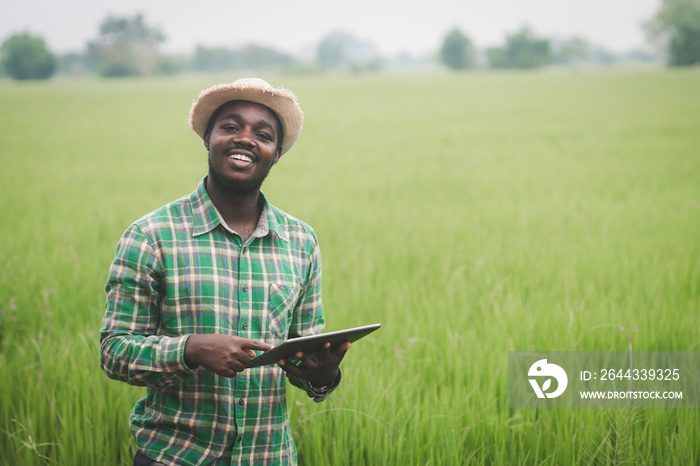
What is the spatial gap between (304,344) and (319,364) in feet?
0.57

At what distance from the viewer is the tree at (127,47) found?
68688 mm

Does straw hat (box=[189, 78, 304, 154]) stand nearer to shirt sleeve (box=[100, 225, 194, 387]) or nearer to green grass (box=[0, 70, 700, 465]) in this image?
shirt sleeve (box=[100, 225, 194, 387])

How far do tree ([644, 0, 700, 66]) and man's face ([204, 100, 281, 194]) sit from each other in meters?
62.9

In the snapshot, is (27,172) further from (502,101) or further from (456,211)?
(502,101)

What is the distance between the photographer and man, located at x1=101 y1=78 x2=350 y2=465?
51.8 inches

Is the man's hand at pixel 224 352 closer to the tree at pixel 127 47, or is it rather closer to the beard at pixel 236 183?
the beard at pixel 236 183

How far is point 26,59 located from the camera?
2377 inches

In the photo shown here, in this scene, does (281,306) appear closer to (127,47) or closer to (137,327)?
(137,327)

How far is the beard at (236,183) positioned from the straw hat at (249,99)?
165 mm

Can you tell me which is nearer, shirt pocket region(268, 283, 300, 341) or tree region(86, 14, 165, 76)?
shirt pocket region(268, 283, 300, 341)

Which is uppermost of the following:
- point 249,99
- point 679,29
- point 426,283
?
point 679,29

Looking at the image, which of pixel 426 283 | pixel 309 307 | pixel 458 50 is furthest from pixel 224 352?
pixel 458 50

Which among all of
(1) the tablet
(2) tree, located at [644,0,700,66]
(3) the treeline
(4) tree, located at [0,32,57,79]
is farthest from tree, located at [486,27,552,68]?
(1) the tablet

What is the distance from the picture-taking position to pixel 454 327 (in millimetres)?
3043
